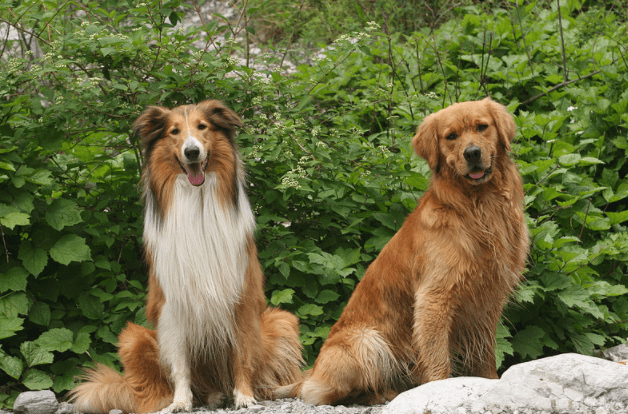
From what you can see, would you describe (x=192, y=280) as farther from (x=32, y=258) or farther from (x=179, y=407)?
(x=32, y=258)

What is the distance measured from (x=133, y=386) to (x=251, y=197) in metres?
1.88

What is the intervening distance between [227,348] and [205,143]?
1335 mm

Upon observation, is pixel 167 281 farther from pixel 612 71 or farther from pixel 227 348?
pixel 612 71

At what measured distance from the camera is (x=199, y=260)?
143 inches

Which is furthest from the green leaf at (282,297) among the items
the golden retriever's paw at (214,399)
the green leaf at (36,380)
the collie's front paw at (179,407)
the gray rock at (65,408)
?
the green leaf at (36,380)

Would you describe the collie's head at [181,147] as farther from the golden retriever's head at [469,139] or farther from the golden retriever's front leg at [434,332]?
the golden retriever's front leg at [434,332]

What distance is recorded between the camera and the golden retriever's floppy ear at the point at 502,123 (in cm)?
347

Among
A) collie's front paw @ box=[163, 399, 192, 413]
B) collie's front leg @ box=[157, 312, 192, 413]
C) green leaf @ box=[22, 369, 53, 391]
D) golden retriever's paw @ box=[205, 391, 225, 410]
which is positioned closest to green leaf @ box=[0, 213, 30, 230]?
green leaf @ box=[22, 369, 53, 391]

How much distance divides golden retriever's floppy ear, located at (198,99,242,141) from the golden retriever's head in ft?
4.12

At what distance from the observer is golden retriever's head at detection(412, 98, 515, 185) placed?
337 centimetres

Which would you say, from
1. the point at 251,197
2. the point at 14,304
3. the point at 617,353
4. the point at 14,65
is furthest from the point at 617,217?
the point at 14,65

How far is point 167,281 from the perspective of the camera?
11.8 feet

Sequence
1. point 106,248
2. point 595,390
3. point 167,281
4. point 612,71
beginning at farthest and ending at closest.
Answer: point 612,71 < point 106,248 < point 167,281 < point 595,390

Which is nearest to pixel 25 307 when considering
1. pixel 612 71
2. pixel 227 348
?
pixel 227 348
